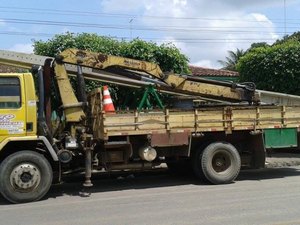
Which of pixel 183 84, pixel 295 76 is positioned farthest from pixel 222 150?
pixel 295 76

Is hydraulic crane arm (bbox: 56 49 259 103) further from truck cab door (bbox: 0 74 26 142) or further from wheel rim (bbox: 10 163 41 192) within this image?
wheel rim (bbox: 10 163 41 192)

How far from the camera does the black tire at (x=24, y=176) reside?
9.59m

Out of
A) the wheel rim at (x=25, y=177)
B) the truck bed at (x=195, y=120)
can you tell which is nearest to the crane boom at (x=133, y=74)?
the truck bed at (x=195, y=120)

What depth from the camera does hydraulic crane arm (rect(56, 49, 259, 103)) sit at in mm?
11281

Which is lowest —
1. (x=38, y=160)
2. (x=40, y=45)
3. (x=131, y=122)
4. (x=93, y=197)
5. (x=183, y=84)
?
(x=93, y=197)

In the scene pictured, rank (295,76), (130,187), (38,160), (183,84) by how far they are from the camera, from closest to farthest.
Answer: (38,160) < (130,187) < (183,84) < (295,76)

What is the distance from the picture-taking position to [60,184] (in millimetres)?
12039

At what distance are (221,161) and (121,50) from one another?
19.2 feet

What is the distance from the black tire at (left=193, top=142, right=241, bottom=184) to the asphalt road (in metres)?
0.26

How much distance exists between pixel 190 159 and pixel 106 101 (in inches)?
95.8

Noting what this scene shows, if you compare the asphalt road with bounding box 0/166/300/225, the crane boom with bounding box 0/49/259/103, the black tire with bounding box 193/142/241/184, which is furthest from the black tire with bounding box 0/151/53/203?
the black tire with bounding box 193/142/241/184

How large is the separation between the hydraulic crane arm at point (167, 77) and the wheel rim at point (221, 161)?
179 cm

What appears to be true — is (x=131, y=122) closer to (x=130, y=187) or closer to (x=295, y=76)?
(x=130, y=187)

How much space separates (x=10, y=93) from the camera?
32.8 ft
